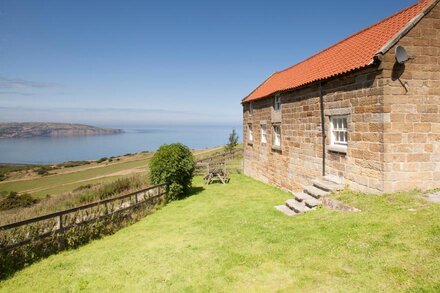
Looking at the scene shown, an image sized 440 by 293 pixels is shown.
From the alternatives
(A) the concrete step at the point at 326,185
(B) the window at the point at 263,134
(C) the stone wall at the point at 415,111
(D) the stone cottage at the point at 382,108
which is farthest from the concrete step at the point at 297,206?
(B) the window at the point at 263,134

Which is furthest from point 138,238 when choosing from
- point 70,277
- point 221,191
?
point 221,191

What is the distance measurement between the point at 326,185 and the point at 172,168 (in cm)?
805

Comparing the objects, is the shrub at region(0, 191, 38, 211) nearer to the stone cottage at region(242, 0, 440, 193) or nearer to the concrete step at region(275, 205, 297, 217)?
the concrete step at region(275, 205, 297, 217)

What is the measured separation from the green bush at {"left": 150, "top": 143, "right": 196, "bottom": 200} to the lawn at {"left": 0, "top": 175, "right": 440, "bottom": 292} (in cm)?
500

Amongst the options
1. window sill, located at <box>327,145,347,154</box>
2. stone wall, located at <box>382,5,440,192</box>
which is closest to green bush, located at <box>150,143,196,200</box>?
window sill, located at <box>327,145,347,154</box>

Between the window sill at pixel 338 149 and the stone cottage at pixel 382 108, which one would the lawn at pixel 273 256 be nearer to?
the stone cottage at pixel 382 108

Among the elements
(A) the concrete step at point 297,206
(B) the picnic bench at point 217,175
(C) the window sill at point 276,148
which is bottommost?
(B) the picnic bench at point 217,175

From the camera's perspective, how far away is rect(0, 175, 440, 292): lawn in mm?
5246

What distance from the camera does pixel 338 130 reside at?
36.2ft

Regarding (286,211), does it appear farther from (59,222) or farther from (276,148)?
(59,222)

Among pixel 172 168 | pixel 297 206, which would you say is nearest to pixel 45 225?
pixel 172 168

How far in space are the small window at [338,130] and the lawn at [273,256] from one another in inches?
85.6

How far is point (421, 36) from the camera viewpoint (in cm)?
897

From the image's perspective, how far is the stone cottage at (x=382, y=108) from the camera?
8.77 m
